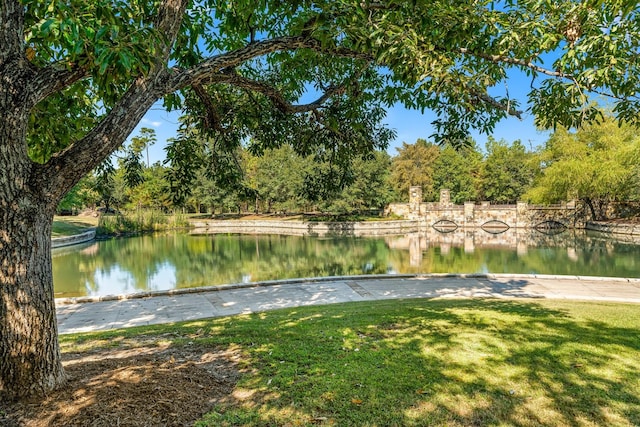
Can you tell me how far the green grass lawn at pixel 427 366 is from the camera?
8.41 feet

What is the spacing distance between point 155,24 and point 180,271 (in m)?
14.0

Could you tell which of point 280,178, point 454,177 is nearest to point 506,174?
point 454,177

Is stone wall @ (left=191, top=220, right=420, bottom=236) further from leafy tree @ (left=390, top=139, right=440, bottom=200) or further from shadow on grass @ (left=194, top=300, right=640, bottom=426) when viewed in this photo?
shadow on grass @ (left=194, top=300, right=640, bottom=426)

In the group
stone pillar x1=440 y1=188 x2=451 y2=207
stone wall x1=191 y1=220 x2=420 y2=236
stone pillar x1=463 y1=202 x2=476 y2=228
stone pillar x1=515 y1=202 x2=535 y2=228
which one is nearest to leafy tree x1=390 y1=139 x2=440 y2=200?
stone pillar x1=440 y1=188 x2=451 y2=207

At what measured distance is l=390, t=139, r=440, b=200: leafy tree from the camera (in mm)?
49094

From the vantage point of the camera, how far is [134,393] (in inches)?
106

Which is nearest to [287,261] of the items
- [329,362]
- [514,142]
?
[329,362]

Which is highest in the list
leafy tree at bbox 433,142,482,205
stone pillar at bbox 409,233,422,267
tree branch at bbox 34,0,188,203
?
leafy tree at bbox 433,142,482,205

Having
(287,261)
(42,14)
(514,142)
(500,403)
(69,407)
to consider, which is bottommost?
(287,261)

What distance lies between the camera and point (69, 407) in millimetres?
2512

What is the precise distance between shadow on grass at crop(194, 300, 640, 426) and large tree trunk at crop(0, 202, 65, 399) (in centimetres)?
125

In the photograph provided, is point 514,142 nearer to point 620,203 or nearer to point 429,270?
point 620,203

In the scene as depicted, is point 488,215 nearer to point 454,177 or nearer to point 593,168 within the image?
point 454,177

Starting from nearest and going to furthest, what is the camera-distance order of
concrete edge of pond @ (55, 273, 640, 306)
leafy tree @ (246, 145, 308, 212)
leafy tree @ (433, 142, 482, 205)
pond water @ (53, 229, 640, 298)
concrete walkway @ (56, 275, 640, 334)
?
concrete walkway @ (56, 275, 640, 334) < concrete edge of pond @ (55, 273, 640, 306) < pond water @ (53, 229, 640, 298) < leafy tree @ (246, 145, 308, 212) < leafy tree @ (433, 142, 482, 205)
